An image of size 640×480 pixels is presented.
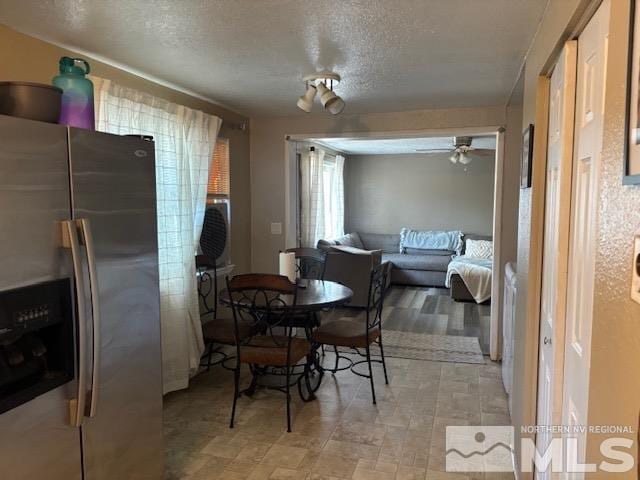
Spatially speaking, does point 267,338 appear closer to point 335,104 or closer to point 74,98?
point 335,104

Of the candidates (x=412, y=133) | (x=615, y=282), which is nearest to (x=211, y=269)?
(x=412, y=133)

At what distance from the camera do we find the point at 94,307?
1.66m

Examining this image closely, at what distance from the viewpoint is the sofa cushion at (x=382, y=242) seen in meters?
8.22

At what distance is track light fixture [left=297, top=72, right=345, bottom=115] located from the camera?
295cm

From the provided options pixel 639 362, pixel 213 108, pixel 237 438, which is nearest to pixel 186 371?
pixel 237 438

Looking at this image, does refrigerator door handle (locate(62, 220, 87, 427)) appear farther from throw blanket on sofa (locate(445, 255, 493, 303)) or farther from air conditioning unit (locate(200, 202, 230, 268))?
throw blanket on sofa (locate(445, 255, 493, 303))

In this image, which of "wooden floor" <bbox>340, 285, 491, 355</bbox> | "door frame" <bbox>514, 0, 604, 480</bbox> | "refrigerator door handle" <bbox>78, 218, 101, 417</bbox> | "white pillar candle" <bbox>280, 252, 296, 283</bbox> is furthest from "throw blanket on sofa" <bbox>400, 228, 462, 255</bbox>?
"refrigerator door handle" <bbox>78, 218, 101, 417</bbox>

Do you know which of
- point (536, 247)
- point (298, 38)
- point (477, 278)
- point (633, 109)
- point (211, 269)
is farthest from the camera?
point (477, 278)

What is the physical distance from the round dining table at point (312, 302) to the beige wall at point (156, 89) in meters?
1.16

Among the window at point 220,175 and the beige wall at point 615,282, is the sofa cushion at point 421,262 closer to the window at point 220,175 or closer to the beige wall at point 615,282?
the window at point 220,175

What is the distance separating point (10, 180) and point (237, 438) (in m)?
1.99

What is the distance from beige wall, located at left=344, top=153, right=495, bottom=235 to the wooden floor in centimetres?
169

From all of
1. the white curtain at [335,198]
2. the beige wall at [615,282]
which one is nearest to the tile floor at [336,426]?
the beige wall at [615,282]

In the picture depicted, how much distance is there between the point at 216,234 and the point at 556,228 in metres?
2.98
